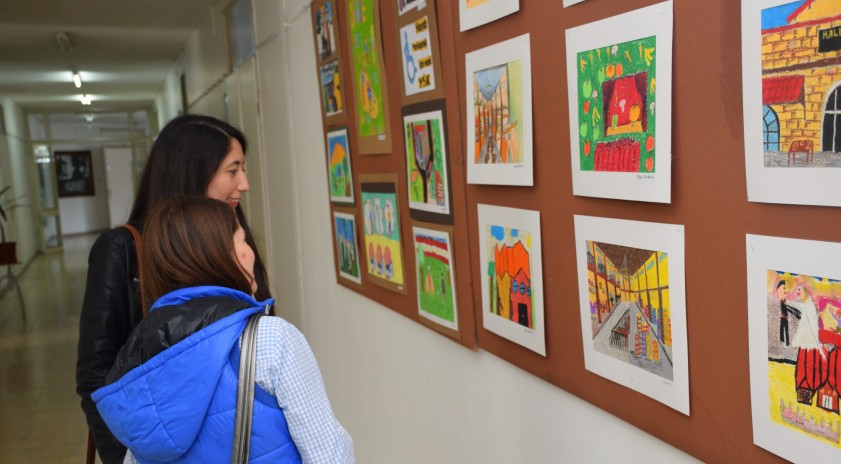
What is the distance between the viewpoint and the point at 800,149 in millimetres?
1004

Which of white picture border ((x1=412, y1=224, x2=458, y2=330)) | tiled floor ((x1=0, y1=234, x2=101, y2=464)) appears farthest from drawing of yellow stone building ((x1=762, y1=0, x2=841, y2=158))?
tiled floor ((x1=0, y1=234, x2=101, y2=464))

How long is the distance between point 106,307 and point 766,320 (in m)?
1.41

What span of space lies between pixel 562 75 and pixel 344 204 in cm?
171

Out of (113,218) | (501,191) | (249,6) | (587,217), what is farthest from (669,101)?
(113,218)

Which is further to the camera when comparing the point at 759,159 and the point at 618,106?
the point at 618,106

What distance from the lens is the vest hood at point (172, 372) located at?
4.25ft

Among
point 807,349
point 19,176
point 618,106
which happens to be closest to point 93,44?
point 19,176

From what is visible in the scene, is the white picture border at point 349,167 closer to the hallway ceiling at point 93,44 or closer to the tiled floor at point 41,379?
the tiled floor at point 41,379

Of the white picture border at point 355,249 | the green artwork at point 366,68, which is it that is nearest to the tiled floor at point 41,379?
the white picture border at point 355,249

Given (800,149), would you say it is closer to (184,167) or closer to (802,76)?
(802,76)

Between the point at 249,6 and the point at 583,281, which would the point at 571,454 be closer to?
the point at 583,281

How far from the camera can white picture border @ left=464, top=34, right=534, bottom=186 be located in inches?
64.7

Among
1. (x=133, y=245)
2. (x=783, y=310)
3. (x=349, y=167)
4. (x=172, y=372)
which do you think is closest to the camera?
(x=783, y=310)

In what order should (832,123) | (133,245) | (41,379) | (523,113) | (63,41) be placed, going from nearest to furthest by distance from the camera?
(832,123) < (523,113) < (133,245) < (41,379) < (63,41)
